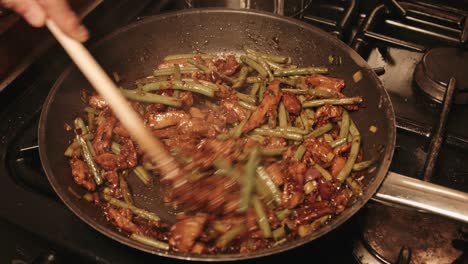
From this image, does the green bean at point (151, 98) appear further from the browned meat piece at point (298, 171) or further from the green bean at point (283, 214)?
the green bean at point (283, 214)

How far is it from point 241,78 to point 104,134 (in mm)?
1072

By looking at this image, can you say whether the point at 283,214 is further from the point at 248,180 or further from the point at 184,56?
the point at 184,56

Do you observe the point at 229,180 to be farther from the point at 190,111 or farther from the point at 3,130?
the point at 3,130

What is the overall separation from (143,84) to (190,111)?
436 mm

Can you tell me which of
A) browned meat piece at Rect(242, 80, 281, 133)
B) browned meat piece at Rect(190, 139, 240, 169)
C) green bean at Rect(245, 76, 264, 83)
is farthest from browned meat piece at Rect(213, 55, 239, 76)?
browned meat piece at Rect(190, 139, 240, 169)

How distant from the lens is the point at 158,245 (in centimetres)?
206

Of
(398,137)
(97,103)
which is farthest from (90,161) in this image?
(398,137)

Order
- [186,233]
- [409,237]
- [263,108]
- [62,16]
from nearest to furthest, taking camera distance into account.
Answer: [62,16] → [186,233] → [409,237] → [263,108]

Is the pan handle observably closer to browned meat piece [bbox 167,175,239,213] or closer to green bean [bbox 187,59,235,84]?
browned meat piece [bbox 167,175,239,213]

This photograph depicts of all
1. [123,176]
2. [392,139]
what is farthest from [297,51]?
[123,176]

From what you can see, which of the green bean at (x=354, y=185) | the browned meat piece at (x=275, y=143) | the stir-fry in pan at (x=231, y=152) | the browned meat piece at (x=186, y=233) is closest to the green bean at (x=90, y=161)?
the stir-fry in pan at (x=231, y=152)

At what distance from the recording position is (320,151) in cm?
250

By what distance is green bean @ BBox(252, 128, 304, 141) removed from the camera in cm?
260

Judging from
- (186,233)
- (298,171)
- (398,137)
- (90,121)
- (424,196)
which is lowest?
(398,137)
